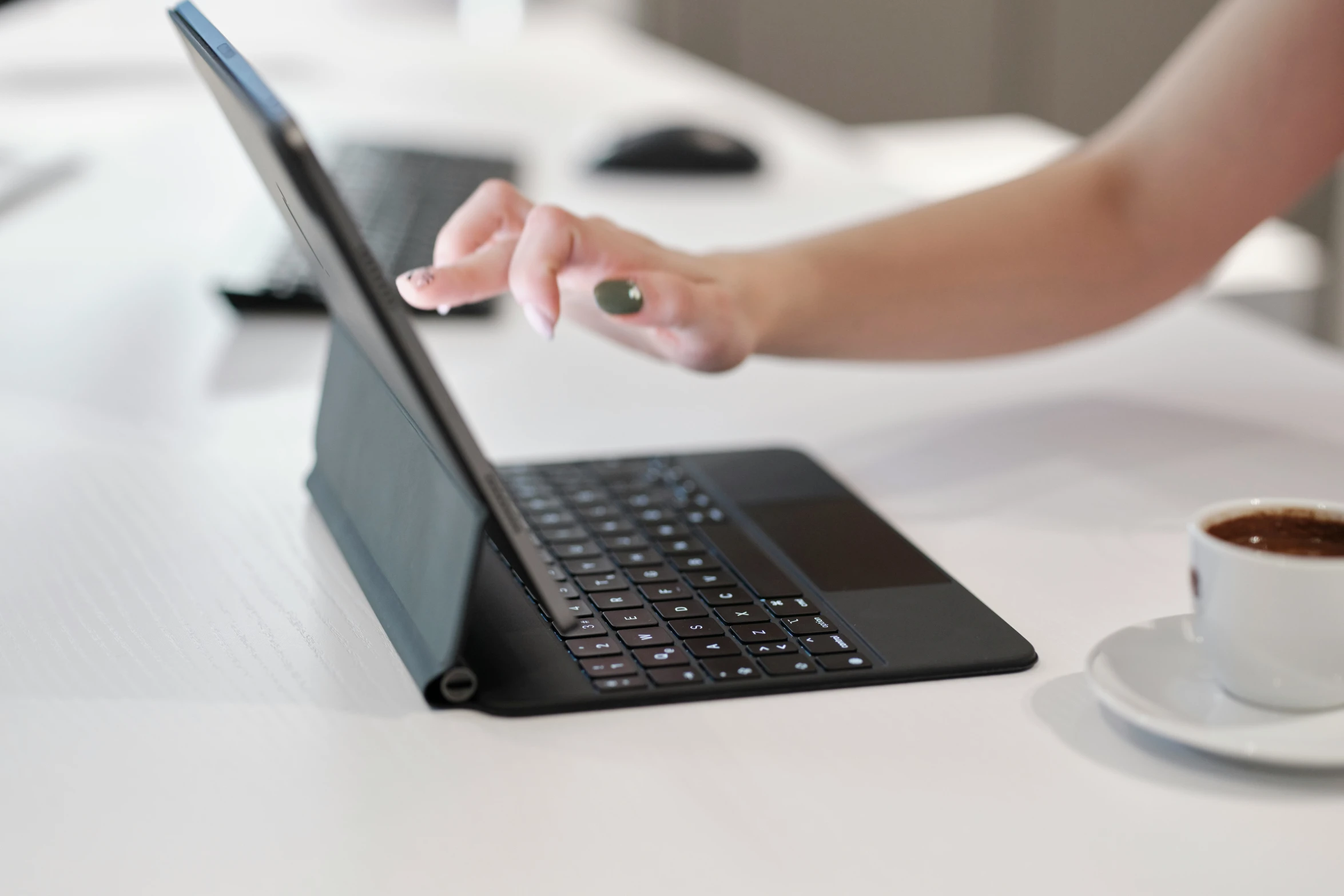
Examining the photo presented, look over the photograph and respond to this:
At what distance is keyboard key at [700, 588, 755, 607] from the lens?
599 mm

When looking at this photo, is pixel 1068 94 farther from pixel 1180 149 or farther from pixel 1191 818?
pixel 1191 818

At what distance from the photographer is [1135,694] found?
51 centimetres

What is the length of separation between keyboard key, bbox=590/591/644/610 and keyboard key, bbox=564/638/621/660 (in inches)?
1.0

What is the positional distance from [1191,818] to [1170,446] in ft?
1.31

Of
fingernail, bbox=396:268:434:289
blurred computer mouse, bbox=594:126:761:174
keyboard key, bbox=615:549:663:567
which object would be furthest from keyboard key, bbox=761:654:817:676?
blurred computer mouse, bbox=594:126:761:174

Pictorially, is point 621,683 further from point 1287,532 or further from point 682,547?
point 1287,532

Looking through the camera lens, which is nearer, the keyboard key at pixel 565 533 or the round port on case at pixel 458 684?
the round port on case at pixel 458 684

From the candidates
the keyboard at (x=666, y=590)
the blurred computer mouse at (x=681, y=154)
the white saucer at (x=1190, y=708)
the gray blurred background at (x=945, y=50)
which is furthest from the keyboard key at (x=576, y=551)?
the gray blurred background at (x=945, y=50)

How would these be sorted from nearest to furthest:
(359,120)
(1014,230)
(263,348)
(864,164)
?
1. (1014,230)
2. (263,348)
3. (864,164)
4. (359,120)

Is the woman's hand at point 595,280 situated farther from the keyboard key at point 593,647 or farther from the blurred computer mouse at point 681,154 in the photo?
the blurred computer mouse at point 681,154

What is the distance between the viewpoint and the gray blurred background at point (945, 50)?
3.54 metres

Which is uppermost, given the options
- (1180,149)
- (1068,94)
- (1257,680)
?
(1180,149)

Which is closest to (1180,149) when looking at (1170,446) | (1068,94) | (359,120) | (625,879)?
(1170,446)

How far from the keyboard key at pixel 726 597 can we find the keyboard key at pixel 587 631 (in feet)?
0.16
